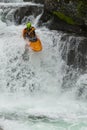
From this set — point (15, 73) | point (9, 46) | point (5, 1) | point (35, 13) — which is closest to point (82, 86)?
point (15, 73)

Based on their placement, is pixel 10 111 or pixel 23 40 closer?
pixel 10 111

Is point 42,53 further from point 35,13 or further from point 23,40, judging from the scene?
point 35,13

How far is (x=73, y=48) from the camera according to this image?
11.6m

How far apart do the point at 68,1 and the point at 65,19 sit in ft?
2.42

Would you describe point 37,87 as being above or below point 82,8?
below

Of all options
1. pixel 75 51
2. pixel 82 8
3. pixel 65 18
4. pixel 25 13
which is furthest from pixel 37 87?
pixel 25 13

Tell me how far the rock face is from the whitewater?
0.85 m

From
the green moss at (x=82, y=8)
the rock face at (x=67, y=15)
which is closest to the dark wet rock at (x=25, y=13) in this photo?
the rock face at (x=67, y=15)

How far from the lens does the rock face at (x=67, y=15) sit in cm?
1247

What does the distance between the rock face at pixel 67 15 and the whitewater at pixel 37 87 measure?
2.80 feet

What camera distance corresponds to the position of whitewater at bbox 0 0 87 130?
30.9 feet

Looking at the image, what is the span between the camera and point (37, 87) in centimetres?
1134

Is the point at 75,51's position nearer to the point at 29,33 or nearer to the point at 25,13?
the point at 29,33

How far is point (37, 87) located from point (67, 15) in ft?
11.7
